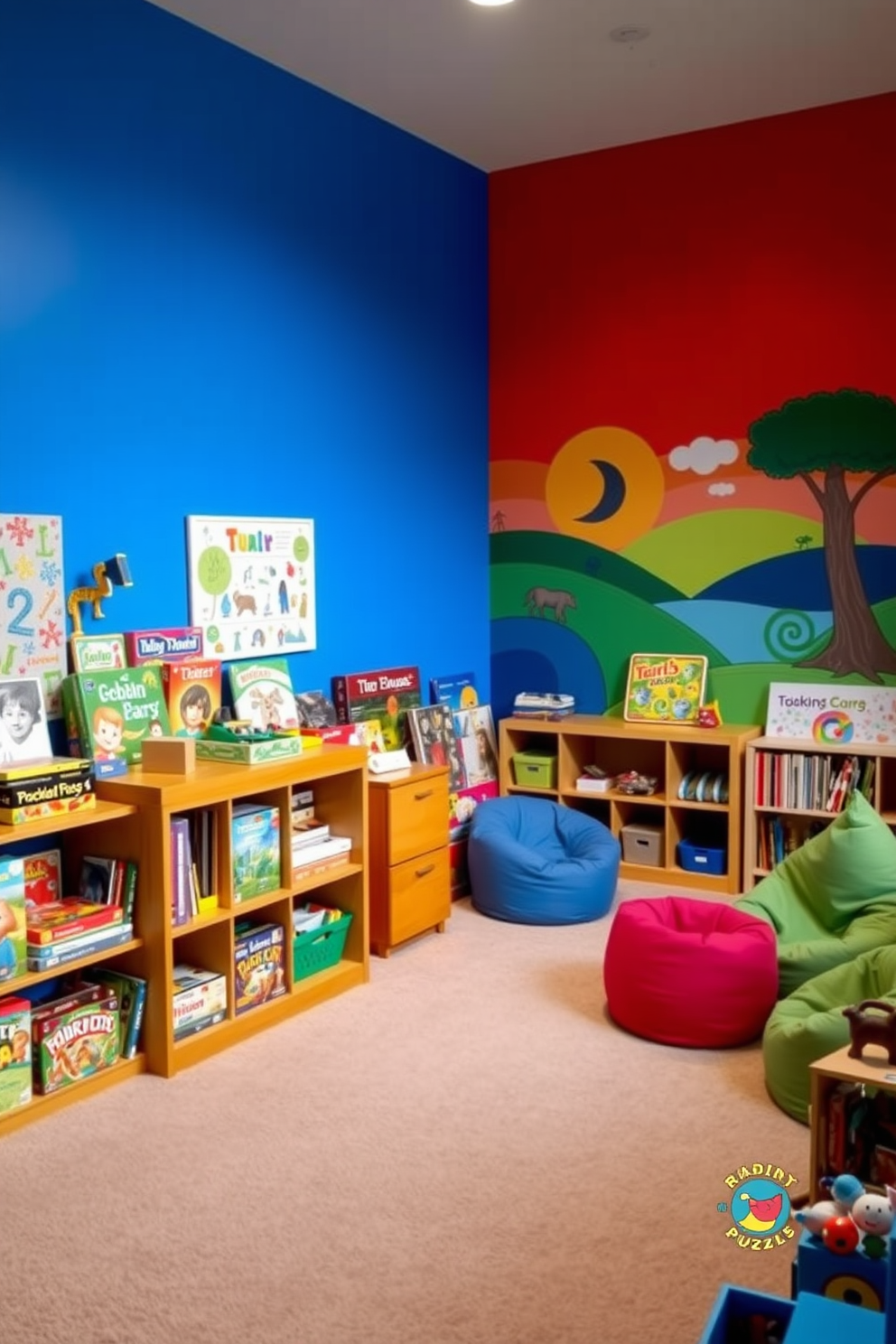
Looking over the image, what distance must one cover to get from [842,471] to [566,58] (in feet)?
6.18

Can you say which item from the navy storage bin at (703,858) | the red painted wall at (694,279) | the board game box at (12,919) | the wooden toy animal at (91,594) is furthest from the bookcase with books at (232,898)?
the red painted wall at (694,279)

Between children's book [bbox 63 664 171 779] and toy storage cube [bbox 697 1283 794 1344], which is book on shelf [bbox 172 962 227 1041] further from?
toy storage cube [bbox 697 1283 794 1344]

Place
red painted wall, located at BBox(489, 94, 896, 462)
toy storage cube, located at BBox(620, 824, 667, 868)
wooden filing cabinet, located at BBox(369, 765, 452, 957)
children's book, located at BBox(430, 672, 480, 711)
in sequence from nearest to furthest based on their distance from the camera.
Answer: wooden filing cabinet, located at BBox(369, 765, 452, 957) → red painted wall, located at BBox(489, 94, 896, 462) → toy storage cube, located at BBox(620, 824, 667, 868) → children's book, located at BBox(430, 672, 480, 711)

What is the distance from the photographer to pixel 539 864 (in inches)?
182

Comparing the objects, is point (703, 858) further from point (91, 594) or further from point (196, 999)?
point (91, 594)

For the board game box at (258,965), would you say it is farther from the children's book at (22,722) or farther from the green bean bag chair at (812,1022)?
the green bean bag chair at (812,1022)

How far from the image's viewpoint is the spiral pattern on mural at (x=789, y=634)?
498 centimetres

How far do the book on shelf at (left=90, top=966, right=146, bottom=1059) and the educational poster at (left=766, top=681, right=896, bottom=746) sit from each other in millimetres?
2825

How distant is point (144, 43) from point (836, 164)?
8.75 ft

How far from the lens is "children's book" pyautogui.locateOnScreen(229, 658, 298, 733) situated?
4098 mm

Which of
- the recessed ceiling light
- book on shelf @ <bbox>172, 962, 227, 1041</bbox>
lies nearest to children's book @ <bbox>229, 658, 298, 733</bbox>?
book on shelf @ <bbox>172, 962, 227, 1041</bbox>

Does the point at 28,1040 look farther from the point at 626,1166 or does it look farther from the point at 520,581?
the point at 520,581

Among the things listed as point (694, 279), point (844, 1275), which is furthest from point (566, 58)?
point (844, 1275)

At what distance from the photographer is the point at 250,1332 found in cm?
222
